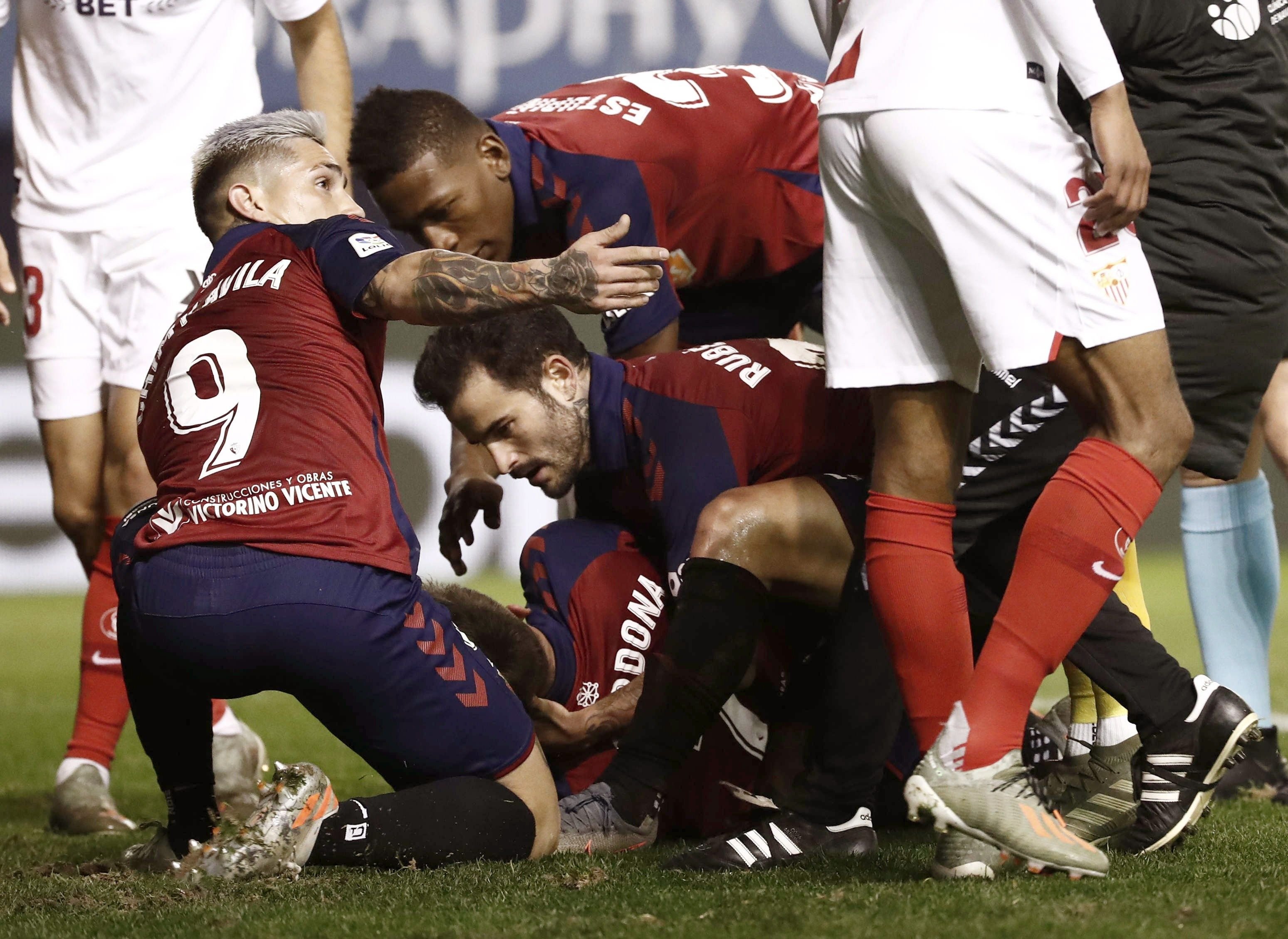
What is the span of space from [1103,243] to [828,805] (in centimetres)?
85

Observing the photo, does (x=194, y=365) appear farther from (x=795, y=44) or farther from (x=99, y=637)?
(x=795, y=44)

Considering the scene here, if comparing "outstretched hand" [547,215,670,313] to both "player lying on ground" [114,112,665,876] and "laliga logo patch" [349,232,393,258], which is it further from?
"laliga logo patch" [349,232,393,258]

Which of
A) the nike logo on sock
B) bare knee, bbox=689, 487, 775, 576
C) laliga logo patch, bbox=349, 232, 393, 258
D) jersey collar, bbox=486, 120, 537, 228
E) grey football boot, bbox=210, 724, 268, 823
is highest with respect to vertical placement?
laliga logo patch, bbox=349, 232, 393, 258

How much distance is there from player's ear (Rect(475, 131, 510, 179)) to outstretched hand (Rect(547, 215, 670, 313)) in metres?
1.07

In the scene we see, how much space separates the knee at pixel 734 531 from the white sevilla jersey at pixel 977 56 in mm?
584

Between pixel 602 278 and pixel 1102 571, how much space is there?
71 centimetres

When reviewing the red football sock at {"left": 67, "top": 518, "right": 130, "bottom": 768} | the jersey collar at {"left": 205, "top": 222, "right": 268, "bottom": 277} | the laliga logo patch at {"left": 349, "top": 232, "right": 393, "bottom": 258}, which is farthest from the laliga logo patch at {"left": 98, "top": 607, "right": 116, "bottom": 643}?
the laliga logo patch at {"left": 349, "top": 232, "right": 393, "bottom": 258}

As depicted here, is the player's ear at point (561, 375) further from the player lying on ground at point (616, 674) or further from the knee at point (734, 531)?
the knee at point (734, 531)

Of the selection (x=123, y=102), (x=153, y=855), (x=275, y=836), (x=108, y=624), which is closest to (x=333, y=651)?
(x=275, y=836)

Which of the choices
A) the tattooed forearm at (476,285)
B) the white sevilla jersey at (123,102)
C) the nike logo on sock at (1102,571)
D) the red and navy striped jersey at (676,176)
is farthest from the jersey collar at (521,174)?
the nike logo on sock at (1102,571)

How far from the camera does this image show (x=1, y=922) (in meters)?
1.77

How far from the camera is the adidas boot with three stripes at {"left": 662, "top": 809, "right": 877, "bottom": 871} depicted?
1.95 m

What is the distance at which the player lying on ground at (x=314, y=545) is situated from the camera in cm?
192

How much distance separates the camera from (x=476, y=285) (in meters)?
1.88
